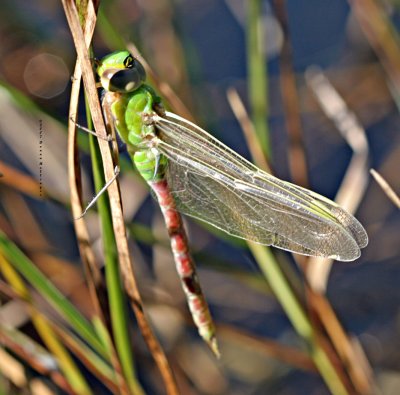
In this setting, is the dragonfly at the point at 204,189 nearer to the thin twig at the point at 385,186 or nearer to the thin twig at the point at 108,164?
the thin twig at the point at 385,186

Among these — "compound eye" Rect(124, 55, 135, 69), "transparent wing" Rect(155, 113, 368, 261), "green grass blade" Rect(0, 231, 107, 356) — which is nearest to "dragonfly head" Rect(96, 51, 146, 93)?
"compound eye" Rect(124, 55, 135, 69)

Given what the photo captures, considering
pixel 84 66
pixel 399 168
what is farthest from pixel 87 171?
pixel 84 66

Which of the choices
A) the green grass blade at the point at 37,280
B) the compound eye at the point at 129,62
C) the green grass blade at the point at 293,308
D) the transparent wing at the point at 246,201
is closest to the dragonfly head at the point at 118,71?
the compound eye at the point at 129,62

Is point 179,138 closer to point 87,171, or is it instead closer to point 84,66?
point 84,66

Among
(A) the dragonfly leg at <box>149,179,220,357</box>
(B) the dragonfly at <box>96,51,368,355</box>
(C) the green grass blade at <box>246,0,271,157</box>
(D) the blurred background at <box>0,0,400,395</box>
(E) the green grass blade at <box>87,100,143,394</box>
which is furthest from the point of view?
(D) the blurred background at <box>0,0,400,395</box>

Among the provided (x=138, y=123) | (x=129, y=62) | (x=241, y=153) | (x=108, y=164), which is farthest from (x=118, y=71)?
(x=241, y=153)

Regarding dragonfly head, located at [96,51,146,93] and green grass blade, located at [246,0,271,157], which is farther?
green grass blade, located at [246,0,271,157]

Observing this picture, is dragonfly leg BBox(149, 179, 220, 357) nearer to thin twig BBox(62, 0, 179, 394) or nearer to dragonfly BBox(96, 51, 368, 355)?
dragonfly BBox(96, 51, 368, 355)

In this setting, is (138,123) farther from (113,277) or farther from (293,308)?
(293,308)
